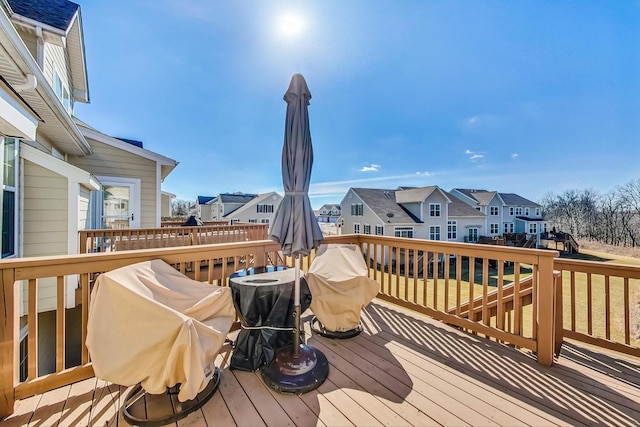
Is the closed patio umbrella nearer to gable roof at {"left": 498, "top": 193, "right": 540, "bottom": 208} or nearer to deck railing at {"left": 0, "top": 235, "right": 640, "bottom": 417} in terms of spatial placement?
deck railing at {"left": 0, "top": 235, "right": 640, "bottom": 417}

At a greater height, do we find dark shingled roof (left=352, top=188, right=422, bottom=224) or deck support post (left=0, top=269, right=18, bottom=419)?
dark shingled roof (left=352, top=188, right=422, bottom=224)

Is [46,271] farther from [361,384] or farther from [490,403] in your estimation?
[490,403]

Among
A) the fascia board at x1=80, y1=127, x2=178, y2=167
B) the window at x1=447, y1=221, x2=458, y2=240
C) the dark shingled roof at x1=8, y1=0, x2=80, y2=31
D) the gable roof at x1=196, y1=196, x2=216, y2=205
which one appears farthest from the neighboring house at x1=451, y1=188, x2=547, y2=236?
the gable roof at x1=196, y1=196, x2=216, y2=205

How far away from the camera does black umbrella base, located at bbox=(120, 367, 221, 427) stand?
5.50 ft

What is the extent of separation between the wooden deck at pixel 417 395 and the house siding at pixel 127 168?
6.40 metres

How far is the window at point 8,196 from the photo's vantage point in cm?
327

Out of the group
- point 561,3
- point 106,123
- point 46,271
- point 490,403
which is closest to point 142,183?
point 106,123

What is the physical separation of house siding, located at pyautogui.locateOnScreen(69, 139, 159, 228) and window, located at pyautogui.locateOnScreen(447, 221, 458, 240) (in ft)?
73.6

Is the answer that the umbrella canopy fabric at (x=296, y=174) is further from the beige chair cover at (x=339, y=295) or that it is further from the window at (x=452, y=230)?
the window at (x=452, y=230)

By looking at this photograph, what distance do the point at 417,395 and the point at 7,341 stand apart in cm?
297

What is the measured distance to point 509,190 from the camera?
31.9 meters

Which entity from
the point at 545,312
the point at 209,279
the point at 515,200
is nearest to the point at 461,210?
the point at 515,200

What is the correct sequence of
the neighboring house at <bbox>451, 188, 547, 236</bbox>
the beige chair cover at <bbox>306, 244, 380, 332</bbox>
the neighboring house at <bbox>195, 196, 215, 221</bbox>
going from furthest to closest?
the neighboring house at <bbox>195, 196, 215, 221</bbox> → the neighboring house at <bbox>451, 188, 547, 236</bbox> → the beige chair cover at <bbox>306, 244, 380, 332</bbox>

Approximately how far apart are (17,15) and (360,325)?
7625 millimetres
